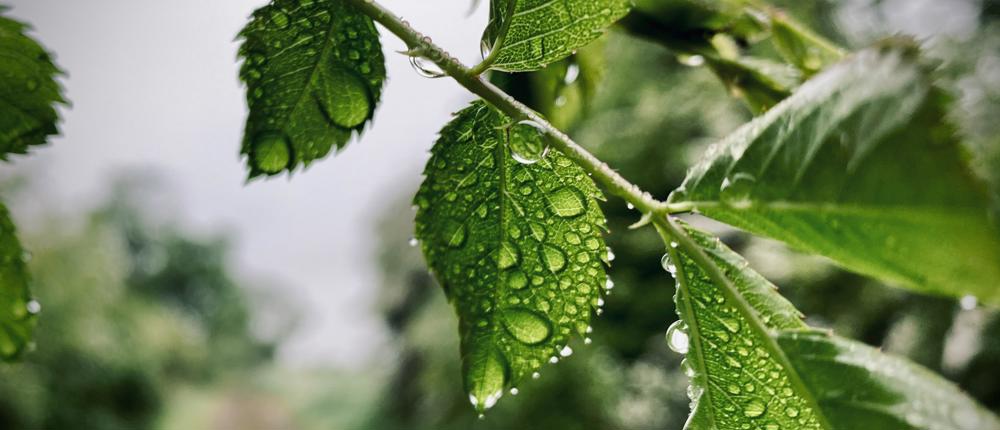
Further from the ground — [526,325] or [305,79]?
[305,79]

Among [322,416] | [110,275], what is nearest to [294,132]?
[110,275]

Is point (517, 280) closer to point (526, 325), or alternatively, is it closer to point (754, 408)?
point (526, 325)

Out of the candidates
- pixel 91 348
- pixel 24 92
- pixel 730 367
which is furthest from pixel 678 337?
pixel 91 348

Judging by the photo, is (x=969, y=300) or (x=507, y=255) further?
(x=507, y=255)

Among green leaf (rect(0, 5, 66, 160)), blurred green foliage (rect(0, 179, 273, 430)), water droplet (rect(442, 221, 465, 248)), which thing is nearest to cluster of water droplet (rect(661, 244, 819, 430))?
water droplet (rect(442, 221, 465, 248))

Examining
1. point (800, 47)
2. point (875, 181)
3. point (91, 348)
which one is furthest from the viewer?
point (91, 348)

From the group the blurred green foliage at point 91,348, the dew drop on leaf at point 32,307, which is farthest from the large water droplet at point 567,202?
the blurred green foliage at point 91,348

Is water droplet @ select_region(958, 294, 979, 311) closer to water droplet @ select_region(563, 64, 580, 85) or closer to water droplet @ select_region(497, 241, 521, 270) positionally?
water droplet @ select_region(497, 241, 521, 270)

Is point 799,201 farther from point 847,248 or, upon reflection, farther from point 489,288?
point 489,288
